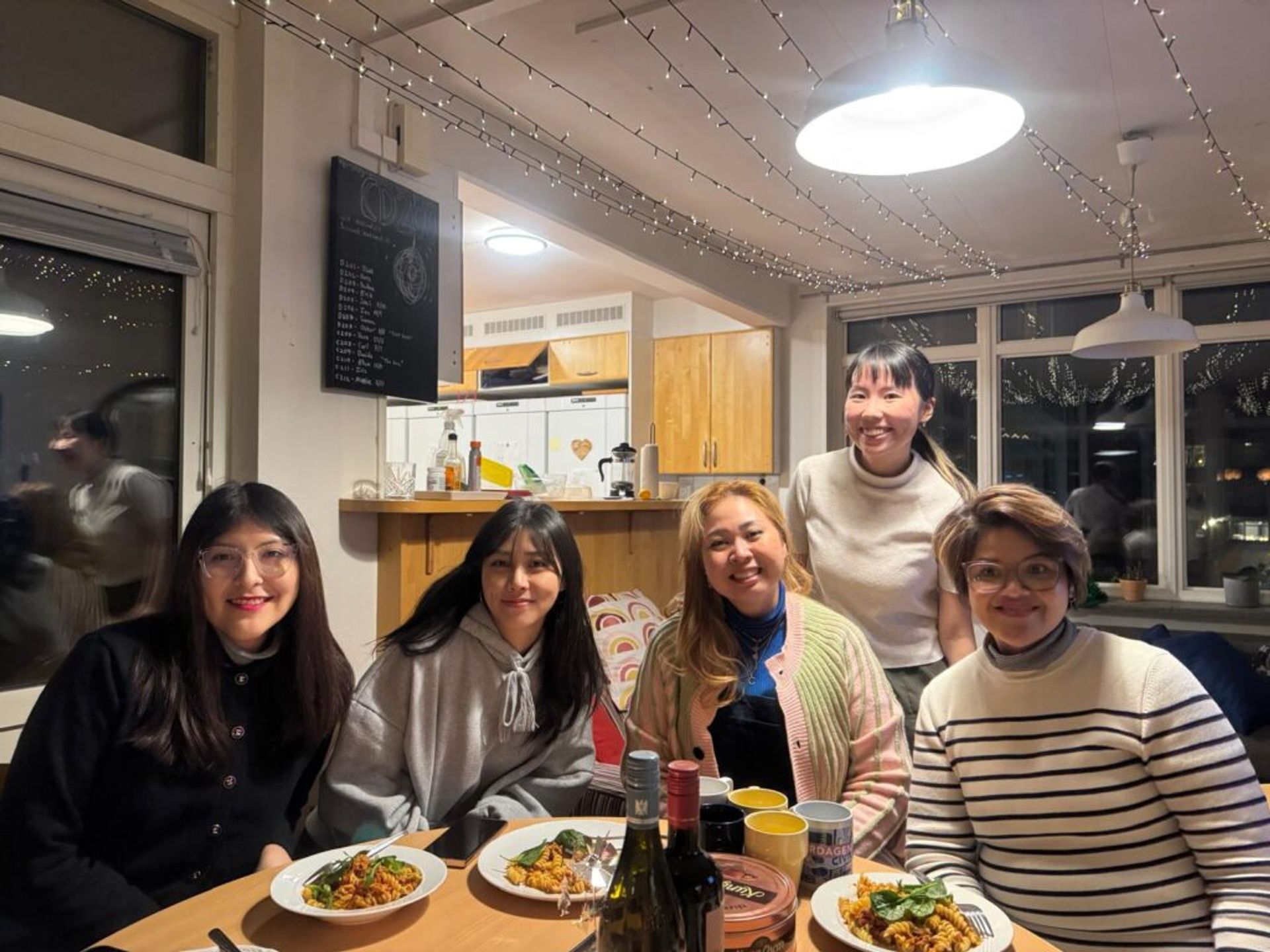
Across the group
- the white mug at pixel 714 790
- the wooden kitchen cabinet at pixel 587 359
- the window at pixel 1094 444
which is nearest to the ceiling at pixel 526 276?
the wooden kitchen cabinet at pixel 587 359

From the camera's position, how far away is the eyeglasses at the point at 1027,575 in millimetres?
1357

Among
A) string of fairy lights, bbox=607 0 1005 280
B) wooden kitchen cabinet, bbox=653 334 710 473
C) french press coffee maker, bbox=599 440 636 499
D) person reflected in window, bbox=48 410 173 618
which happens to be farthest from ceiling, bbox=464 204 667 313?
person reflected in window, bbox=48 410 173 618

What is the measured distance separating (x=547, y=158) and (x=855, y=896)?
3.05m

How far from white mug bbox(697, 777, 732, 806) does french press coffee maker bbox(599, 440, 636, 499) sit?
2938mm

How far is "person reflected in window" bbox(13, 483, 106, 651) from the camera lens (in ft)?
6.66

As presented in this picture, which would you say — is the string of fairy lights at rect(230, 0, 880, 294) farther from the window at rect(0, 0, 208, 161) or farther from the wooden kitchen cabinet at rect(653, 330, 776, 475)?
the wooden kitchen cabinet at rect(653, 330, 776, 475)

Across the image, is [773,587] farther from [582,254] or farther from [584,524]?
[582,254]

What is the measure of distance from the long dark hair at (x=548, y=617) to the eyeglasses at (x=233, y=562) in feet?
1.04

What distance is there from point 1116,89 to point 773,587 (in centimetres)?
239

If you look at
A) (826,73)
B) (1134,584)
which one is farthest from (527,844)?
(1134,584)

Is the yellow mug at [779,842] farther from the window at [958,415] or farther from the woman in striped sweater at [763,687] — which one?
the window at [958,415]

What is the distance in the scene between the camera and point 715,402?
227 inches

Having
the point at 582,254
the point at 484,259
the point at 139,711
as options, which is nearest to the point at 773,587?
the point at 139,711

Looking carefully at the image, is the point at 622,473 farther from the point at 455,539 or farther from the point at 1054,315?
the point at 1054,315
